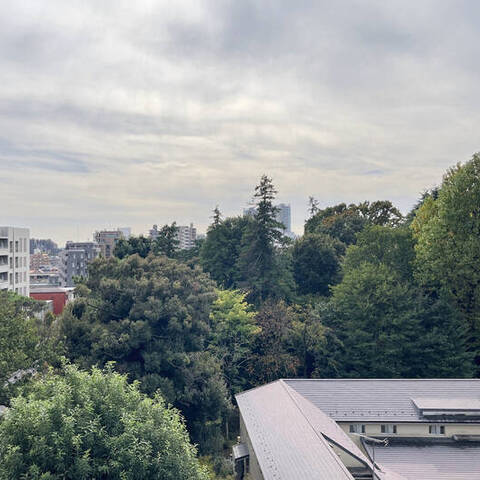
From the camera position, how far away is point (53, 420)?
11.3 metres

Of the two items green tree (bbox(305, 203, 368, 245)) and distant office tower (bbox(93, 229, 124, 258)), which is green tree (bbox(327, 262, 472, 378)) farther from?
distant office tower (bbox(93, 229, 124, 258))

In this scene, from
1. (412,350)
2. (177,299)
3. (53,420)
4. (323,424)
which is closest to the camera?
(53,420)

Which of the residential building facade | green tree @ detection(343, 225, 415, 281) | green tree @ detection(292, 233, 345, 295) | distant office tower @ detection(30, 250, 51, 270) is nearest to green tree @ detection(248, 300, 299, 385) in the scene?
the residential building facade

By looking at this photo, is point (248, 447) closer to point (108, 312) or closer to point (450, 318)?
point (108, 312)

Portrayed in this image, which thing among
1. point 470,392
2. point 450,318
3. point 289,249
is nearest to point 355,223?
point 289,249

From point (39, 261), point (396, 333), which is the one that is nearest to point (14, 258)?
point (396, 333)

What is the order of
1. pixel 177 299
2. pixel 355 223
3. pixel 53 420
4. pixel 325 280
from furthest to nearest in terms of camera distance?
1. pixel 355 223
2. pixel 325 280
3. pixel 177 299
4. pixel 53 420

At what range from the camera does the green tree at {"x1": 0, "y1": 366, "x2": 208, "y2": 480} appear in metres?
10.6

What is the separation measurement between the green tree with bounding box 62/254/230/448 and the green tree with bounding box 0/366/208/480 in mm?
11350

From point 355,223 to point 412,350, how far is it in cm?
2885

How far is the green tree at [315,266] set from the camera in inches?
1767

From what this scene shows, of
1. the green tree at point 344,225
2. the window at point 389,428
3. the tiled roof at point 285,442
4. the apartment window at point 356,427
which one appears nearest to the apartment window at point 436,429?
the window at point 389,428

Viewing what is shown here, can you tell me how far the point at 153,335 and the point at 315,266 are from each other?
920 inches

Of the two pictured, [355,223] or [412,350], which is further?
[355,223]
